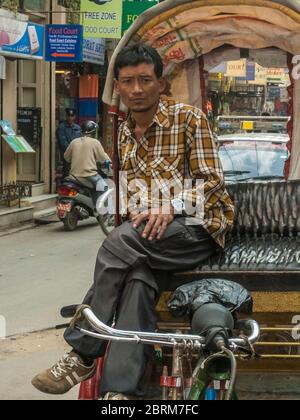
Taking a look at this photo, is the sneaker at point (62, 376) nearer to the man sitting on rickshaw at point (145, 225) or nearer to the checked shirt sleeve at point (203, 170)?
the man sitting on rickshaw at point (145, 225)

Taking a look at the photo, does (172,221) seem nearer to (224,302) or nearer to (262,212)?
(224,302)

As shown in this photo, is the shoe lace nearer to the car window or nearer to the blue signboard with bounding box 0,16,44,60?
the car window

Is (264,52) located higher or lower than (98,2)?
lower

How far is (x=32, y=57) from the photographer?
14023 mm

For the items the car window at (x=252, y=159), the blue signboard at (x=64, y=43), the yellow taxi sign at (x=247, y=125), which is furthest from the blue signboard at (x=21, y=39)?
the car window at (x=252, y=159)

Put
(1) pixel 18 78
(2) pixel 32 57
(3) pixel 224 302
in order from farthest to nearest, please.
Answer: (1) pixel 18 78
(2) pixel 32 57
(3) pixel 224 302

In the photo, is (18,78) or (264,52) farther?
(18,78)

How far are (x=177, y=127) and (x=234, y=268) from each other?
2.38 ft

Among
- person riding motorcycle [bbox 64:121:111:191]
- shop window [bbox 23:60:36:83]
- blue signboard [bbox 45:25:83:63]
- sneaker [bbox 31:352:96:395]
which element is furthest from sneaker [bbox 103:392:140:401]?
shop window [bbox 23:60:36:83]

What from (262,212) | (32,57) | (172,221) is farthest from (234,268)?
(32,57)

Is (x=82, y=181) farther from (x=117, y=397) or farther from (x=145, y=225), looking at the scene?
(x=117, y=397)

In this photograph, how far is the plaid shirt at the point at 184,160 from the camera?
3.72 m

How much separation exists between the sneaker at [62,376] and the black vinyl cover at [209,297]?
554mm

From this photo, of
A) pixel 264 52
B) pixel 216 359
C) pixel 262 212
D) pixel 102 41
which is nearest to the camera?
pixel 216 359
